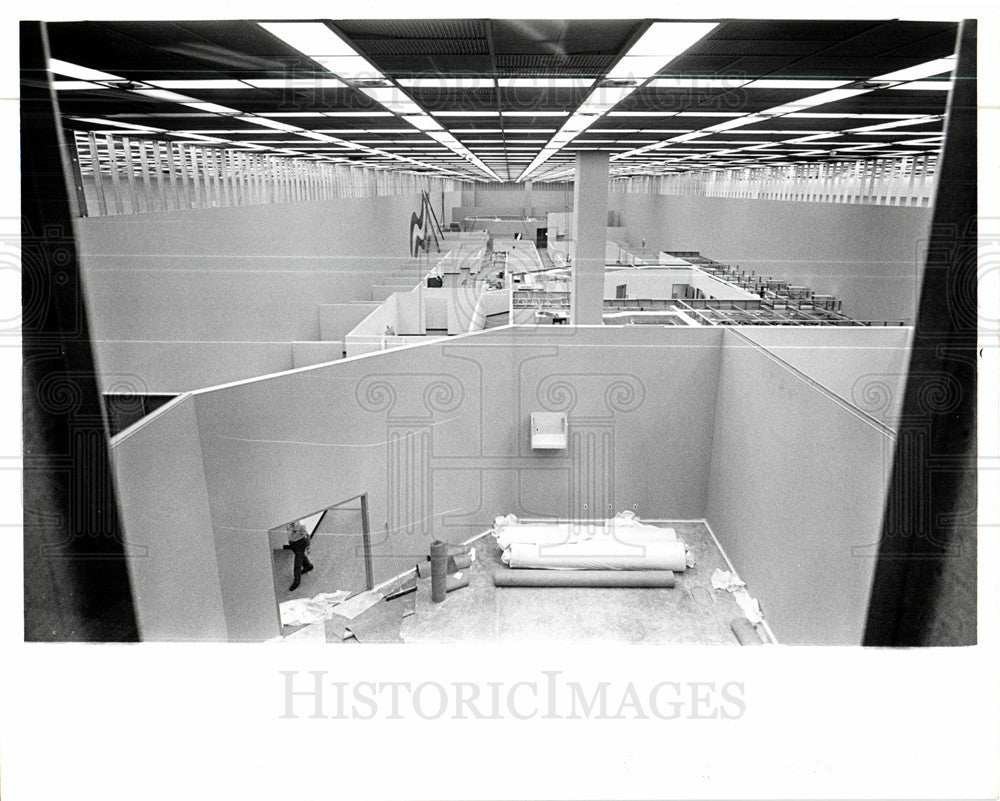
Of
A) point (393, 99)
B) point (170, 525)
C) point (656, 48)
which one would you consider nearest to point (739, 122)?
point (393, 99)

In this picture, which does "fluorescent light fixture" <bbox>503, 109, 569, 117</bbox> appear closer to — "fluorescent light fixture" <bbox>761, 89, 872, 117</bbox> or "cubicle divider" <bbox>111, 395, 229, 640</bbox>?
"fluorescent light fixture" <bbox>761, 89, 872, 117</bbox>

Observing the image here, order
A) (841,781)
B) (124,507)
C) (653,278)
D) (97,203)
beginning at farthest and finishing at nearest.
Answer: (653,278) < (97,203) < (124,507) < (841,781)

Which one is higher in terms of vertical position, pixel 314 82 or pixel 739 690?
pixel 314 82

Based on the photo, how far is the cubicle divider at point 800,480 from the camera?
280cm

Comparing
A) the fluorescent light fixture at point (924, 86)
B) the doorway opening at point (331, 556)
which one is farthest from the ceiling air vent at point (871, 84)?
the doorway opening at point (331, 556)

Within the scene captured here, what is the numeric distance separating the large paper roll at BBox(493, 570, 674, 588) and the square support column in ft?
7.86

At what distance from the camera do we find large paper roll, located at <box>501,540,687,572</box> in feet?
14.0

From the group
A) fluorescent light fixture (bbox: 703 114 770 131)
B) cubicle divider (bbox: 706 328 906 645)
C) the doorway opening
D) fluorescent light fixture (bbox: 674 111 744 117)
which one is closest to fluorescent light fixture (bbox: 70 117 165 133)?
the doorway opening

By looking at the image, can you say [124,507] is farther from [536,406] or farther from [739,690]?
[536,406]

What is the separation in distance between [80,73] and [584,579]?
3.57m

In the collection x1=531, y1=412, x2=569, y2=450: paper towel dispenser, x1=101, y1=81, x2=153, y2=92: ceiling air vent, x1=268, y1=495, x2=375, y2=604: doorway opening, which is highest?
x1=101, y1=81, x2=153, y2=92: ceiling air vent

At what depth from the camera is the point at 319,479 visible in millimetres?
3652

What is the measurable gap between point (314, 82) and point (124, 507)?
1.70 meters
